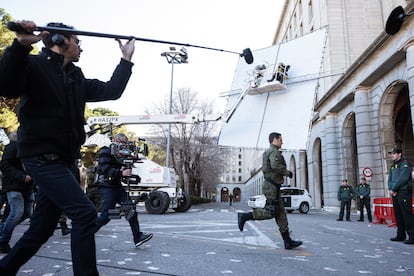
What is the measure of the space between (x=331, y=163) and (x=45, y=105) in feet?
78.1

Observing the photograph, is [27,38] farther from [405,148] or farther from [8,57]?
[405,148]

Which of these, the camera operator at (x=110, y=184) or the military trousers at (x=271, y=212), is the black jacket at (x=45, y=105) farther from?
the military trousers at (x=271, y=212)

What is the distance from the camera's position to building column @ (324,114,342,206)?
2370 centimetres

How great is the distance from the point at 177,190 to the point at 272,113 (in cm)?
692

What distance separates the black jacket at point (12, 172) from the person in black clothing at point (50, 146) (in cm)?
306

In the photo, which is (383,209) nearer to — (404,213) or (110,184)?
(404,213)

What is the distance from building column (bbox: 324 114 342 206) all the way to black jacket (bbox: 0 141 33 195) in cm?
2185

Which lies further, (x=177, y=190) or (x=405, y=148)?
(x=405, y=148)

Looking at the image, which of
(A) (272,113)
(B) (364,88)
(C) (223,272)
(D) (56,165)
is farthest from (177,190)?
(D) (56,165)

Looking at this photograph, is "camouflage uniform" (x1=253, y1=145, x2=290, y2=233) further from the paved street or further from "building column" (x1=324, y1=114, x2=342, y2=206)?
"building column" (x1=324, y1=114, x2=342, y2=206)

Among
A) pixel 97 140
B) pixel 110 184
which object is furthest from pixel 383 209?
pixel 97 140

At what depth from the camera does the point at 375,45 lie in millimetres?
16438

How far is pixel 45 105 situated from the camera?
7.55ft

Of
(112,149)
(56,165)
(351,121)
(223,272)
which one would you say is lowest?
(223,272)
